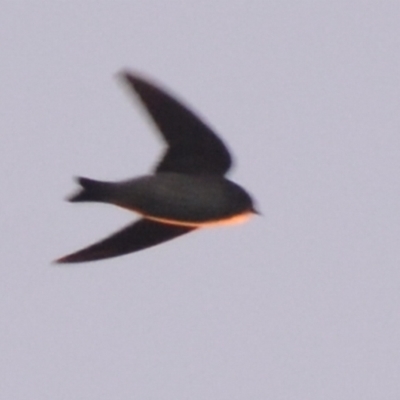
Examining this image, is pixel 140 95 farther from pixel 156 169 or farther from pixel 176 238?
pixel 176 238


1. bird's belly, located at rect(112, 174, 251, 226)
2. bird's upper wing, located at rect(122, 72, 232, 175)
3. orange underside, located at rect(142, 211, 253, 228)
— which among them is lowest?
orange underside, located at rect(142, 211, 253, 228)

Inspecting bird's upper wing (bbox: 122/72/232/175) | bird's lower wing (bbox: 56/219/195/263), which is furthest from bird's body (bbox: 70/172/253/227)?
bird's lower wing (bbox: 56/219/195/263)

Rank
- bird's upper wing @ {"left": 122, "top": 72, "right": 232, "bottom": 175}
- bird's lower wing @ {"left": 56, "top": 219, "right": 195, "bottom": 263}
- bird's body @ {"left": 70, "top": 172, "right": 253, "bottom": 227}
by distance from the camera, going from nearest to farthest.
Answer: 1. bird's body @ {"left": 70, "top": 172, "right": 253, "bottom": 227}
2. bird's upper wing @ {"left": 122, "top": 72, "right": 232, "bottom": 175}
3. bird's lower wing @ {"left": 56, "top": 219, "right": 195, "bottom": 263}

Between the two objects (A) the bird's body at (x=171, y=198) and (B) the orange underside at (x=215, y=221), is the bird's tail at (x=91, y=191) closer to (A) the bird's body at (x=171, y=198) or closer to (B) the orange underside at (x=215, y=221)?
(A) the bird's body at (x=171, y=198)

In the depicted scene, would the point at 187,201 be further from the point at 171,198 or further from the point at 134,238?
the point at 134,238

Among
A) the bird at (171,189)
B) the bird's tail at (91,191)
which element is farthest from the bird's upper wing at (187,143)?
the bird's tail at (91,191)

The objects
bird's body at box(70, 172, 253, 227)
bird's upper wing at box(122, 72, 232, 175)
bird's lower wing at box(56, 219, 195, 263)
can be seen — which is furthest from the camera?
bird's lower wing at box(56, 219, 195, 263)

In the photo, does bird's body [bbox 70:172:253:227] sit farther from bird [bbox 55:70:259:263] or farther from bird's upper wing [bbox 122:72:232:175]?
bird's upper wing [bbox 122:72:232:175]

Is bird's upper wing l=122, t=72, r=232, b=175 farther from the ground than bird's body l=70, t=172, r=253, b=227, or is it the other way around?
bird's upper wing l=122, t=72, r=232, b=175

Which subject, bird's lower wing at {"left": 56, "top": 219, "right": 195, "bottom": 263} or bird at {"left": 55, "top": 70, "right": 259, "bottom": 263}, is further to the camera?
bird's lower wing at {"left": 56, "top": 219, "right": 195, "bottom": 263}
